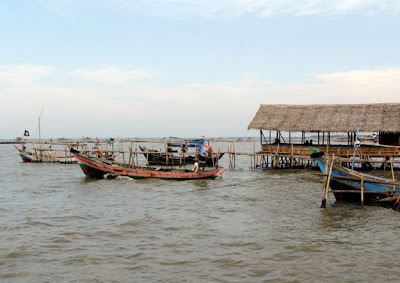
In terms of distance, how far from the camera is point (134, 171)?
19594mm

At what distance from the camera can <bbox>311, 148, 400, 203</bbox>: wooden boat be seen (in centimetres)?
1177

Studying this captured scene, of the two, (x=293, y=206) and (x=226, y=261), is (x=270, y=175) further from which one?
(x=226, y=261)

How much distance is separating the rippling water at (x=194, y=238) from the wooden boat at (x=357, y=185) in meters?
0.51

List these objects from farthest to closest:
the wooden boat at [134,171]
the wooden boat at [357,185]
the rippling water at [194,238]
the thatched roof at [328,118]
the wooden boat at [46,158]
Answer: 1. the wooden boat at [46,158]
2. the thatched roof at [328,118]
3. the wooden boat at [134,171]
4. the wooden boat at [357,185]
5. the rippling water at [194,238]

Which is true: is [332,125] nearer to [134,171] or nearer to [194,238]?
[134,171]

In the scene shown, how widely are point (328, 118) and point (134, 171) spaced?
12232 mm

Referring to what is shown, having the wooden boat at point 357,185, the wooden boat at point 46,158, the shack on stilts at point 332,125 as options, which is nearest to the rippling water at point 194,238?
the wooden boat at point 357,185

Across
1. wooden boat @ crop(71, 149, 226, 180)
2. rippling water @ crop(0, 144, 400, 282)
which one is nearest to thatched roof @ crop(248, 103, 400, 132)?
wooden boat @ crop(71, 149, 226, 180)

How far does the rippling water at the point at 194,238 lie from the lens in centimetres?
740

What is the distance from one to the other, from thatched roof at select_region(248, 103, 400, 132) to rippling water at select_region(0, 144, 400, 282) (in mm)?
8375

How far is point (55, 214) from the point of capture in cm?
1227

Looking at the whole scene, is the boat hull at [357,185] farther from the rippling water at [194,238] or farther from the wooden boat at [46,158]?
the wooden boat at [46,158]

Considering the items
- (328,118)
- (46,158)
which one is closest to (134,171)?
(328,118)

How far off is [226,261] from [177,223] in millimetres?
3284
